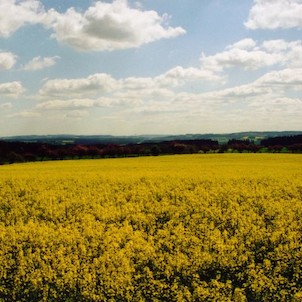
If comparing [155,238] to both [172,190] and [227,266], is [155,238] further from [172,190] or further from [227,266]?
[172,190]

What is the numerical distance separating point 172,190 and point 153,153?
39849 mm

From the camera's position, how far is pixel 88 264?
895cm

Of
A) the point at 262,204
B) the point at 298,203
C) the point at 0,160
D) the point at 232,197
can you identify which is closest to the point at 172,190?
the point at 232,197

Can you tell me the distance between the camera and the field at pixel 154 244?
8.25m

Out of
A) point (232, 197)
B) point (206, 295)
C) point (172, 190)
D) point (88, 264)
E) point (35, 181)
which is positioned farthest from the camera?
point (35, 181)

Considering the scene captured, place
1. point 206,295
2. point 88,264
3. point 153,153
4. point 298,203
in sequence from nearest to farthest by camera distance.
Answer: point 206,295
point 88,264
point 298,203
point 153,153

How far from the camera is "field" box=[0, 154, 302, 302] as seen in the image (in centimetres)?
825

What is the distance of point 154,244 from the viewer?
10.5m

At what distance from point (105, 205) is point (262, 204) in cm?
531

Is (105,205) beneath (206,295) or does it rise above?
above

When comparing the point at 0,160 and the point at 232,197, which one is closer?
the point at 232,197

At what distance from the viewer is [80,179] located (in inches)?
701

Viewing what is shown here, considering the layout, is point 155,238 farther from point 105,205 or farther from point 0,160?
point 0,160

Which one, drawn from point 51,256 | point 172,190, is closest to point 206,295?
point 51,256
